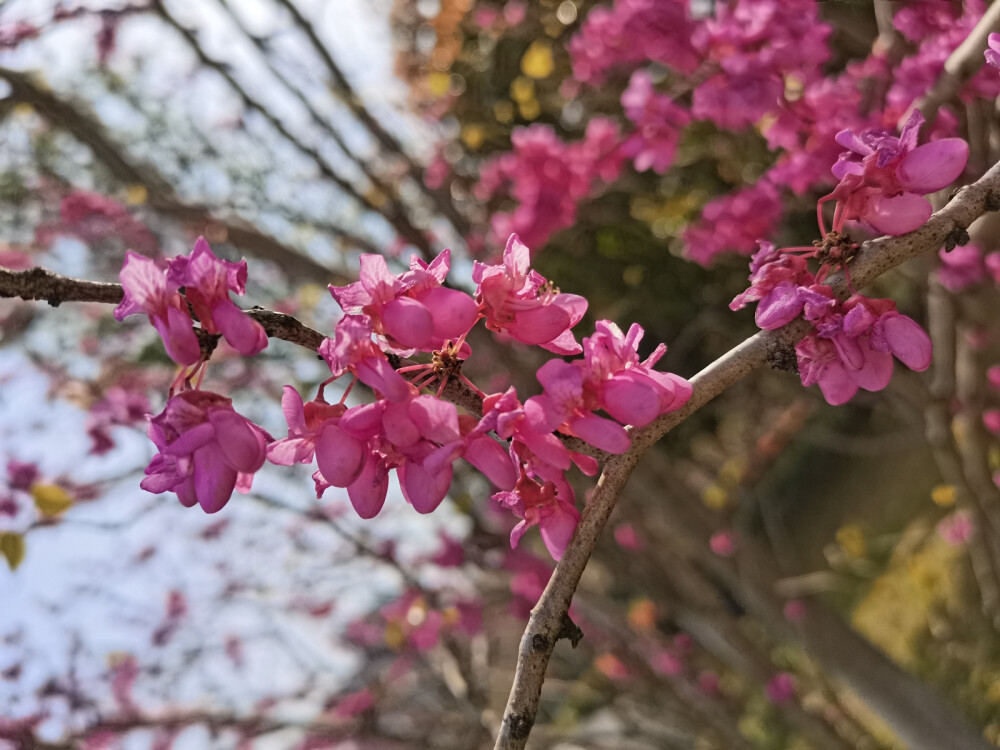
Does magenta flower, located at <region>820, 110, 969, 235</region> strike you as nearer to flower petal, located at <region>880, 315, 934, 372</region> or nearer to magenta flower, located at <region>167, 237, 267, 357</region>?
flower petal, located at <region>880, 315, 934, 372</region>

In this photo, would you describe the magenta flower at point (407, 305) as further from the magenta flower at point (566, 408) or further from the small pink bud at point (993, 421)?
the small pink bud at point (993, 421)

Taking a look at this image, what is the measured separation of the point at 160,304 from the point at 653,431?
0.49 m

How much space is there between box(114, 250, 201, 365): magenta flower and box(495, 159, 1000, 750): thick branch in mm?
405

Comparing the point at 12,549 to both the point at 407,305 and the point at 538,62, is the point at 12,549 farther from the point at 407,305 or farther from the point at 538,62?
the point at 538,62

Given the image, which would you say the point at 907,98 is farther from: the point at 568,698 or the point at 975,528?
the point at 568,698

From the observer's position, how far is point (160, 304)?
2.25ft

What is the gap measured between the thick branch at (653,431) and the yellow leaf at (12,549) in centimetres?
122

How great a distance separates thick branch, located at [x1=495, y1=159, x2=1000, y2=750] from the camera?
693 mm

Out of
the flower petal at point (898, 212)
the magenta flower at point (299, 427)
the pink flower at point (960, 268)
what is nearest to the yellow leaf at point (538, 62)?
the pink flower at point (960, 268)

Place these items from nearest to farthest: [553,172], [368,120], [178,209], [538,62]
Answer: [178,209], [553,172], [368,120], [538,62]

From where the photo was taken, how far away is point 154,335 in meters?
3.54

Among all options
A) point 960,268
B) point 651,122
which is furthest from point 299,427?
point 960,268

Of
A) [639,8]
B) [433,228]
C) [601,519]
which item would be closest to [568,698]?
[433,228]

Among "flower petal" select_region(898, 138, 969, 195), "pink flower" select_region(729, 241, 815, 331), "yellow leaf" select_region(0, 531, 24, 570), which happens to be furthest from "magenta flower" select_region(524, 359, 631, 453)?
"yellow leaf" select_region(0, 531, 24, 570)
